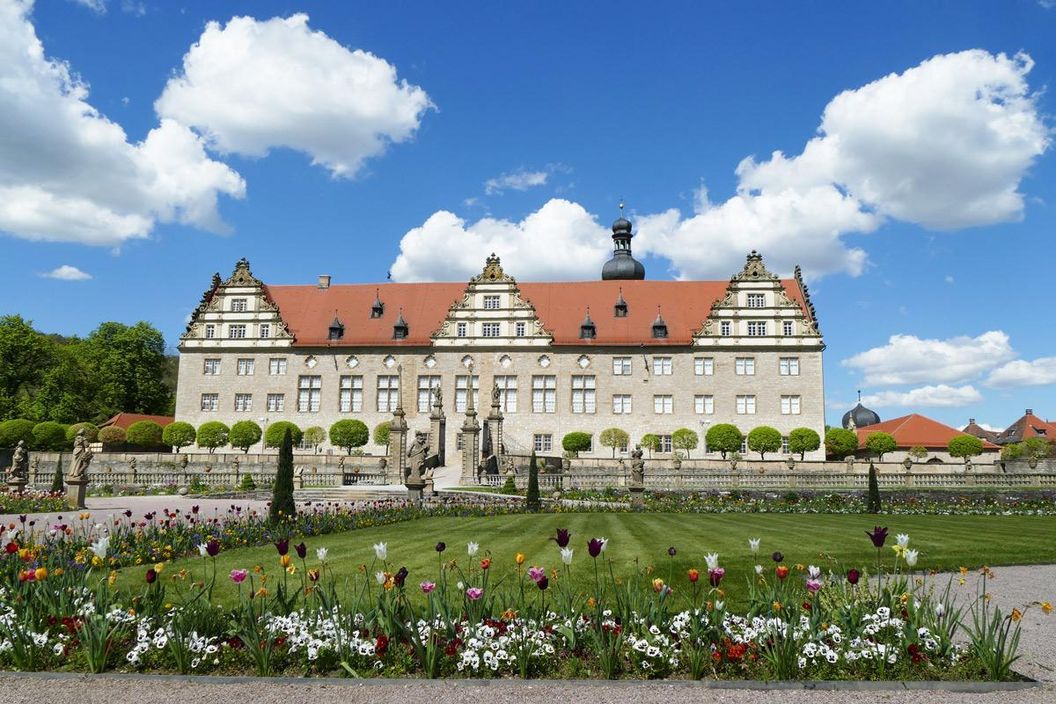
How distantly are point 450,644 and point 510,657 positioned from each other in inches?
21.8

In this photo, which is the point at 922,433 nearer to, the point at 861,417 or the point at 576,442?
the point at 861,417

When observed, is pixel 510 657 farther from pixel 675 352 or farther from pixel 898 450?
pixel 898 450

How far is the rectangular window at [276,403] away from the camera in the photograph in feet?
173

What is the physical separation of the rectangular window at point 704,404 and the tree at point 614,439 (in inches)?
216

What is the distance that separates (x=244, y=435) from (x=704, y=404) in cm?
3189

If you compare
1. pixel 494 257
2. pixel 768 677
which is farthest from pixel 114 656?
pixel 494 257

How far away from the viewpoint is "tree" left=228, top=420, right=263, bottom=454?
49.4 metres

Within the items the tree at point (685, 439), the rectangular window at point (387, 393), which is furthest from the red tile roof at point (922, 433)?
the rectangular window at point (387, 393)

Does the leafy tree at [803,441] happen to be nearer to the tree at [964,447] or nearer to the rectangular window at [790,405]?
the rectangular window at [790,405]

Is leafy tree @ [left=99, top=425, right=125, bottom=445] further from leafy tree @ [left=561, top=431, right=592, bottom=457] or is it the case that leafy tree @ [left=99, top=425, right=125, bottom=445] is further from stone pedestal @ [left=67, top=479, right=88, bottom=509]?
leafy tree @ [left=561, top=431, right=592, bottom=457]

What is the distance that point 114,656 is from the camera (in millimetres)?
6645

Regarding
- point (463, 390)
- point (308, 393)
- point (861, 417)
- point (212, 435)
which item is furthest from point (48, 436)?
point (861, 417)

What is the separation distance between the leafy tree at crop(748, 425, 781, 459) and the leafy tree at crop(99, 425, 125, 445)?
44097 millimetres

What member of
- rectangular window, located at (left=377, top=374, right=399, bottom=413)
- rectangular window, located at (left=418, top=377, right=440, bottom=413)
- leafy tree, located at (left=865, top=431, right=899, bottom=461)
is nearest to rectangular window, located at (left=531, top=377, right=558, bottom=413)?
A: rectangular window, located at (left=418, top=377, right=440, bottom=413)
